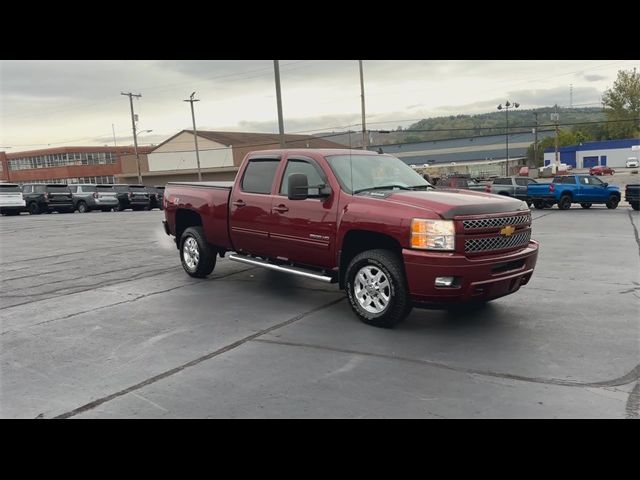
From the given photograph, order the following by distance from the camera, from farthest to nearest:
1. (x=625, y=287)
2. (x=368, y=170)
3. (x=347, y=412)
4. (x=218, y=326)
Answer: (x=625, y=287), (x=368, y=170), (x=218, y=326), (x=347, y=412)

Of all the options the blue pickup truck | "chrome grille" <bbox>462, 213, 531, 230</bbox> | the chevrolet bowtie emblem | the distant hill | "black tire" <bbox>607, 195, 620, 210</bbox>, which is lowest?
"black tire" <bbox>607, 195, 620, 210</bbox>

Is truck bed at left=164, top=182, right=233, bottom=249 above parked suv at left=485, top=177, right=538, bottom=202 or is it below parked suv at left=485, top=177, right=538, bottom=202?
above

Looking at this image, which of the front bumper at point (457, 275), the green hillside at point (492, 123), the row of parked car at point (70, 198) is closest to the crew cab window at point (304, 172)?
the front bumper at point (457, 275)

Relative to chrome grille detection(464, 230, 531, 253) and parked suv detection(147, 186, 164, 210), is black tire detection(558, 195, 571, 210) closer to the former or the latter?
chrome grille detection(464, 230, 531, 253)

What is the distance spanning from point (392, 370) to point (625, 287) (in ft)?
15.6

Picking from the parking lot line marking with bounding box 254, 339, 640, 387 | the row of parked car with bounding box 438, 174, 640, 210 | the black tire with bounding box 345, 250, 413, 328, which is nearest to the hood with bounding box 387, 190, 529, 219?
the black tire with bounding box 345, 250, 413, 328

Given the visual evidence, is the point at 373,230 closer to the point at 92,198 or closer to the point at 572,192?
the point at 572,192

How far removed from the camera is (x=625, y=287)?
736 cm

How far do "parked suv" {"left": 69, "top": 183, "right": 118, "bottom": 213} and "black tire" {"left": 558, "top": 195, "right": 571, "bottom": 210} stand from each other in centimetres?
2469

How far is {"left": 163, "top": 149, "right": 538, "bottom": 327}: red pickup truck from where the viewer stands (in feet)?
17.0

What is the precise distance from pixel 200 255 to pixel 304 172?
8.51ft

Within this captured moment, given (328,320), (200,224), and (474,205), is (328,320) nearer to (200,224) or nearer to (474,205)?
(474,205)

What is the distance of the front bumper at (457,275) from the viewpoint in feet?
16.8

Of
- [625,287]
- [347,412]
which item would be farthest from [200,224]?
[625,287]
